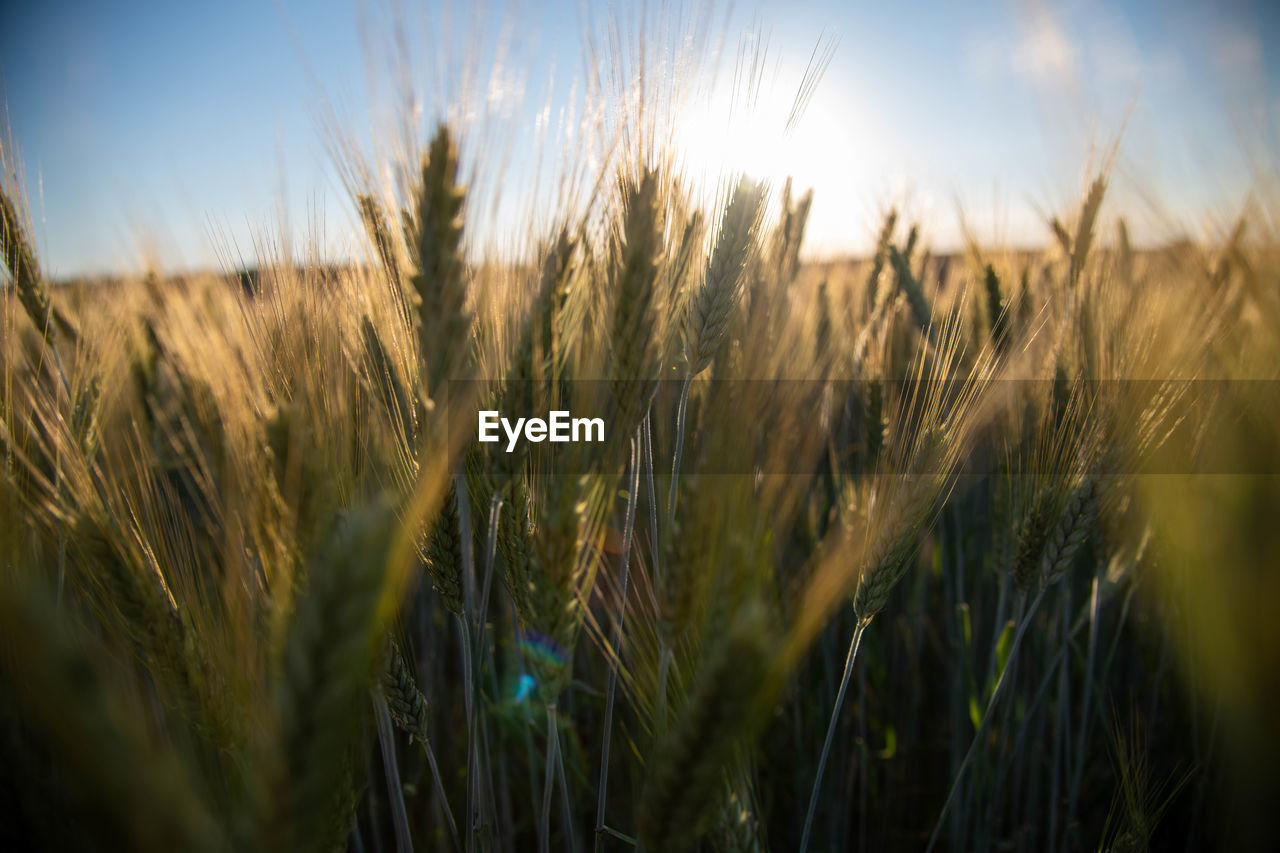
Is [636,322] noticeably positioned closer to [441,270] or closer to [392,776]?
[441,270]

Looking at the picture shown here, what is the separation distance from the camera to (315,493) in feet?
2.66

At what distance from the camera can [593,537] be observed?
1.13m

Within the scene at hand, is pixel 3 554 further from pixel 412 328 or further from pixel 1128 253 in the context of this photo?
pixel 1128 253

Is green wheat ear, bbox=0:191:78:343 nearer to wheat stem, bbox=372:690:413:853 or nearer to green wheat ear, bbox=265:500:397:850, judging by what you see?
wheat stem, bbox=372:690:413:853

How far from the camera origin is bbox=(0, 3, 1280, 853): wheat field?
2.35ft

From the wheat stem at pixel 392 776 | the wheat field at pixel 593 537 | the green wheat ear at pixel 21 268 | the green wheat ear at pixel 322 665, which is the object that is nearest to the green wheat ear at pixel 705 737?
the wheat field at pixel 593 537

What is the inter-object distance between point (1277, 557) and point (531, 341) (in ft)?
4.46

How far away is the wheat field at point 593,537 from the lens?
0.72m

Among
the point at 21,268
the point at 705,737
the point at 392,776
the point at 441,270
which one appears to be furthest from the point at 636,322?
the point at 21,268

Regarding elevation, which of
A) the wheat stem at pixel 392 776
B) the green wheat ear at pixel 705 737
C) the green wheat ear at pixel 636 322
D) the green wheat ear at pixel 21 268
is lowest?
the wheat stem at pixel 392 776

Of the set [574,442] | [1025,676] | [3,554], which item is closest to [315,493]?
[574,442]

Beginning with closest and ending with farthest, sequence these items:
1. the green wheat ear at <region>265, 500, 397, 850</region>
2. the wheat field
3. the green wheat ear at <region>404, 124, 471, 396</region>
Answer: the green wheat ear at <region>265, 500, 397, 850</region> < the wheat field < the green wheat ear at <region>404, 124, 471, 396</region>

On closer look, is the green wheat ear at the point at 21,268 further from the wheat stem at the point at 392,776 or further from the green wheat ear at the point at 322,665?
the green wheat ear at the point at 322,665

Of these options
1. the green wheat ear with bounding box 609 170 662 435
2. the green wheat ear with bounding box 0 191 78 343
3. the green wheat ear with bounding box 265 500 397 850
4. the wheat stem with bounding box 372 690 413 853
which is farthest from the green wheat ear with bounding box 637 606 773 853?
the green wheat ear with bounding box 0 191 78 343
